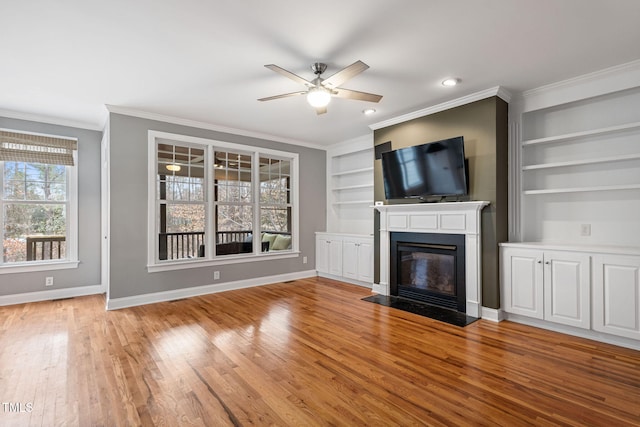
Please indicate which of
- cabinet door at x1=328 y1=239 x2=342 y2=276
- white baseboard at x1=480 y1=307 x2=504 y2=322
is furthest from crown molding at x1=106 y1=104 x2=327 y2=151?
white baseboard at x1=480 y1=307 x2=504 y2=322

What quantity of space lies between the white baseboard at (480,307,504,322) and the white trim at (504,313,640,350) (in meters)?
0.10

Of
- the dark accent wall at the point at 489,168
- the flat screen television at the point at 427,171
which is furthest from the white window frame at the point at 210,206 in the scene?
the dark accent wall at the point at 489,168

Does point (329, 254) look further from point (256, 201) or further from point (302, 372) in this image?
point (302, 372)

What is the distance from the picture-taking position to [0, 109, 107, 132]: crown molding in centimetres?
434

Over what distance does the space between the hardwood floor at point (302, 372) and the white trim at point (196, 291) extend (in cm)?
39

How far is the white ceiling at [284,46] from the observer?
2.23 m

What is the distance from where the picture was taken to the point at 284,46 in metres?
2.68

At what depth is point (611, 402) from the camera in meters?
2.04

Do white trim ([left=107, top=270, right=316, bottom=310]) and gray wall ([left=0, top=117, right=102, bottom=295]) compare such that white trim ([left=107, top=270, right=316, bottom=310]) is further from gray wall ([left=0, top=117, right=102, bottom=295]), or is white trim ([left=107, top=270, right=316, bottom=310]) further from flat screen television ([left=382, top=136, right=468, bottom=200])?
flat screen television ([left=382, top=136, right=468, bottom=200])

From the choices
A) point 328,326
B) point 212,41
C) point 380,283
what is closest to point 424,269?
point 380,283

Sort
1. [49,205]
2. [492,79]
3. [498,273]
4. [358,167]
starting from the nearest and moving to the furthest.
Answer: [492,79] → [498,273] → [49,205] → [358,167]

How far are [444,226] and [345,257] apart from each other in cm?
209

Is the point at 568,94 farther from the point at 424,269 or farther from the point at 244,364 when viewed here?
the point at 244,364

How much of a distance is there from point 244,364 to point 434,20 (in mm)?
3095
